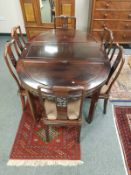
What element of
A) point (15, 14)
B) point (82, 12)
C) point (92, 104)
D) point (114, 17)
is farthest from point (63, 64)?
point (15, 14)

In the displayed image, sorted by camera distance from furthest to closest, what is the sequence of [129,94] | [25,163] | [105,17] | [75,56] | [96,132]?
[105,17]
[129,94]
[96,132]
[75,56]
[25,163]

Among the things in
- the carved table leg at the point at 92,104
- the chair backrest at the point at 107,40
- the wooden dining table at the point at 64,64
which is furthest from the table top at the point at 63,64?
the carved table leg at the point at 92,104

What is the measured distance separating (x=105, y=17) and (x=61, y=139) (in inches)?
99.9

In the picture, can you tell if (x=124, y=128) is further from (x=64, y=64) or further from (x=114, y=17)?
(x=114, y=17)

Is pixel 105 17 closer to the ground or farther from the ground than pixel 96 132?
farther from the ground

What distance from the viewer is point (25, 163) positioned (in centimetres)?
153

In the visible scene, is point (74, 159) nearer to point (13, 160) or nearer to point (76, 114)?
point (76, 114)

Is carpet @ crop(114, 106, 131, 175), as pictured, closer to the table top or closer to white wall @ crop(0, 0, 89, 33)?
the table top

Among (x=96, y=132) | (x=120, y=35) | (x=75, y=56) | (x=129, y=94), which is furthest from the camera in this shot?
(x=120, y=35)

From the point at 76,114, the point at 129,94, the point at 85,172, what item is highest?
the point at 76,114

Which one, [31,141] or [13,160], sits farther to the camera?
[31,141]

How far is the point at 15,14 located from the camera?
141 inches

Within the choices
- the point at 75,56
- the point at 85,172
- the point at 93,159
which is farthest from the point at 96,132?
the point at 75,56

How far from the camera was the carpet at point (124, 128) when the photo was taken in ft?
5.23
